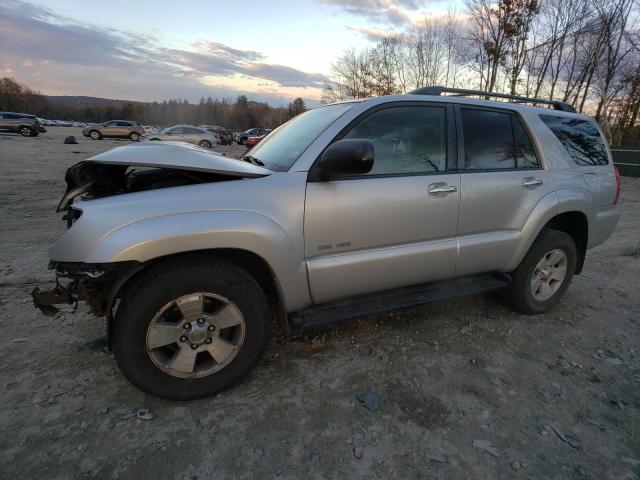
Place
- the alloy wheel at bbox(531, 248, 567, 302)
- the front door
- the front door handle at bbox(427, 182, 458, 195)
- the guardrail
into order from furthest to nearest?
the guardrail < the alloy wheel at bbox(531, 248, 567, 302) < the front door handle at bbox(427, 182, 458, 195) < the front door

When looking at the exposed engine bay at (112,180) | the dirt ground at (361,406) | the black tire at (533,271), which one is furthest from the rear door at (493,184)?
the exposed engine bay at (112,180)

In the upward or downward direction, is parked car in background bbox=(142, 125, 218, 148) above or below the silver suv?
above

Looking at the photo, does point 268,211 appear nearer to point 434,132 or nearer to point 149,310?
point 149,310

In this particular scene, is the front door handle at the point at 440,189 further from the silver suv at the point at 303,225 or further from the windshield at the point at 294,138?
the windshield at the point at 294,138

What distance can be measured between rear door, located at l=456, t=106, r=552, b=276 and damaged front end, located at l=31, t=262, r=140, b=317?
2.32m

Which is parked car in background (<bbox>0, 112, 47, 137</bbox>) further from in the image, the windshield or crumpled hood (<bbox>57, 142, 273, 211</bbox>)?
crumpled hood (<bbox>57, 142, 273, 211</bbox>)

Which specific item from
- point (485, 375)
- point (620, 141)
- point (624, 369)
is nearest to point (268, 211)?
point (485, 375)

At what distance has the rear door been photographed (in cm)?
290

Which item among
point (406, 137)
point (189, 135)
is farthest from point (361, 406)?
point (189, 135)

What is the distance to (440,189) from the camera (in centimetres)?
273

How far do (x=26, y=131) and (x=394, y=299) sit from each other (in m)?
37.8

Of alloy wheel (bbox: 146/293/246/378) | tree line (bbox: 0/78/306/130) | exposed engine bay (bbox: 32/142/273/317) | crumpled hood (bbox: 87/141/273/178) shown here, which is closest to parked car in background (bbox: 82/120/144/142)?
exposed engine bay (bbox: 32/142/273/317)

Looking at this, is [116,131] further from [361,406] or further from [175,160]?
[361,406]

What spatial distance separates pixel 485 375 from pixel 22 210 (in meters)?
7.78
